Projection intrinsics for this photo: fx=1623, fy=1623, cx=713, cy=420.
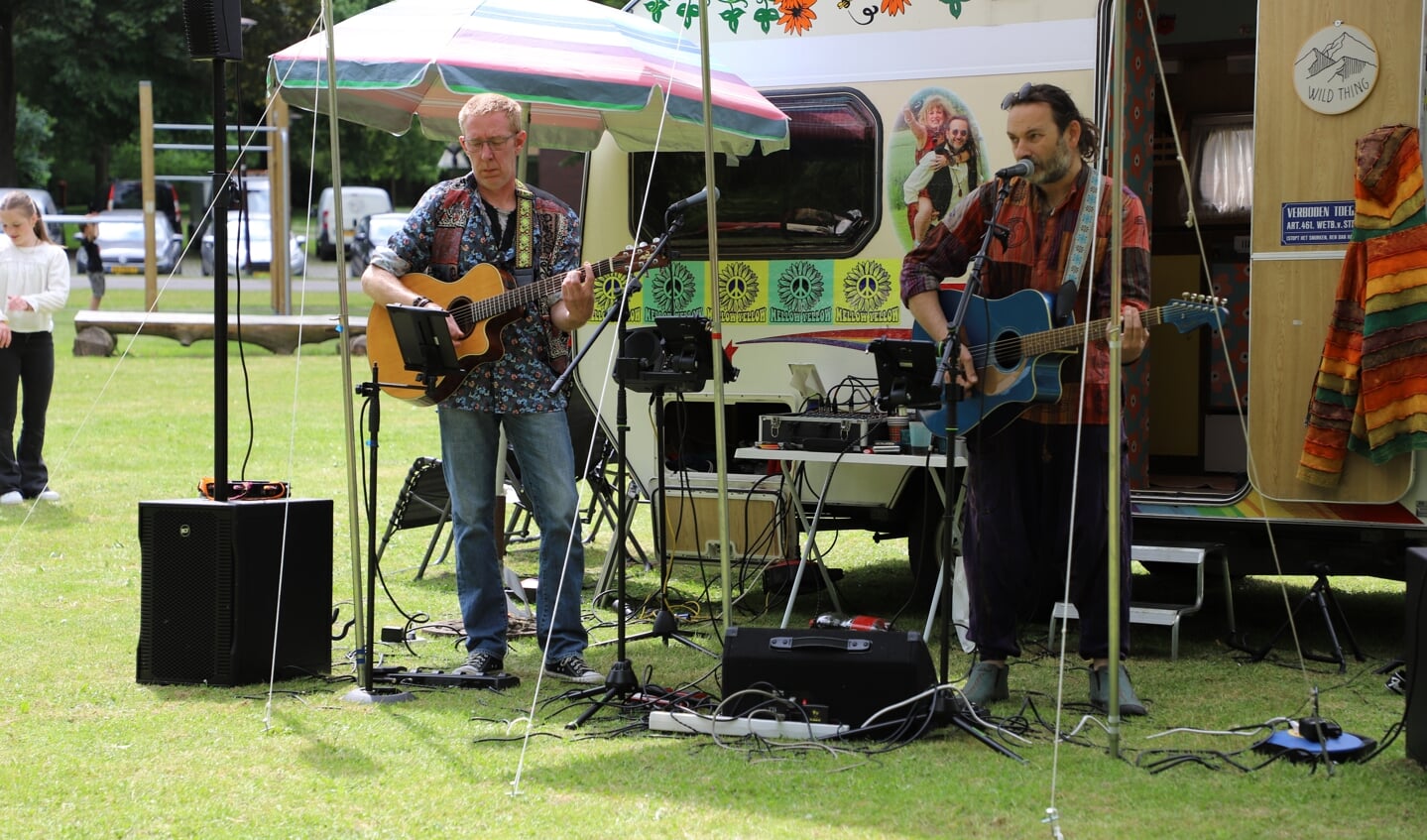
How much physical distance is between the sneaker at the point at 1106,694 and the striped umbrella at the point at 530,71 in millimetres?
2348

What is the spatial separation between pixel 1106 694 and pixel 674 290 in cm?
279

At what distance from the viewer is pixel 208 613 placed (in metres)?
5.21

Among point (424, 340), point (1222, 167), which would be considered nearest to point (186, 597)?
point (424, 340)

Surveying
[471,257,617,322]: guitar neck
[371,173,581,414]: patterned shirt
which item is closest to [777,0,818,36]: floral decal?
[371,173,581,414]: patterned shirt

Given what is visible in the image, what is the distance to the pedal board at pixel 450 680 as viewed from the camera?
5.26 meters

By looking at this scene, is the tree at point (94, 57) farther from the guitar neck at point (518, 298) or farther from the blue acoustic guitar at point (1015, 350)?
the blue acoustic guitar at point (1015, 350)

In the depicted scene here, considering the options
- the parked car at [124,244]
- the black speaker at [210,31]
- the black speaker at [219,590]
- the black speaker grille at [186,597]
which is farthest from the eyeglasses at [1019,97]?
the parked car at [124,244]

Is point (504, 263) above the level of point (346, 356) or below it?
above

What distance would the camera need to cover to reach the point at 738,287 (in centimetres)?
679

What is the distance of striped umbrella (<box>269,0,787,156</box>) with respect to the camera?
19.3ft

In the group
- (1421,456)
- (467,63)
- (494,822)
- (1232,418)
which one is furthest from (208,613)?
(1232,418)

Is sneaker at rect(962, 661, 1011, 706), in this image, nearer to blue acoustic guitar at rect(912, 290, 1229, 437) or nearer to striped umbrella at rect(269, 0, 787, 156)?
blue acoustic guitar at rect(912, 290, 1229, 437)

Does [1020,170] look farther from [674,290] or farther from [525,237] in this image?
[674,290]

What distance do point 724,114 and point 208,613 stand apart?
260cm
